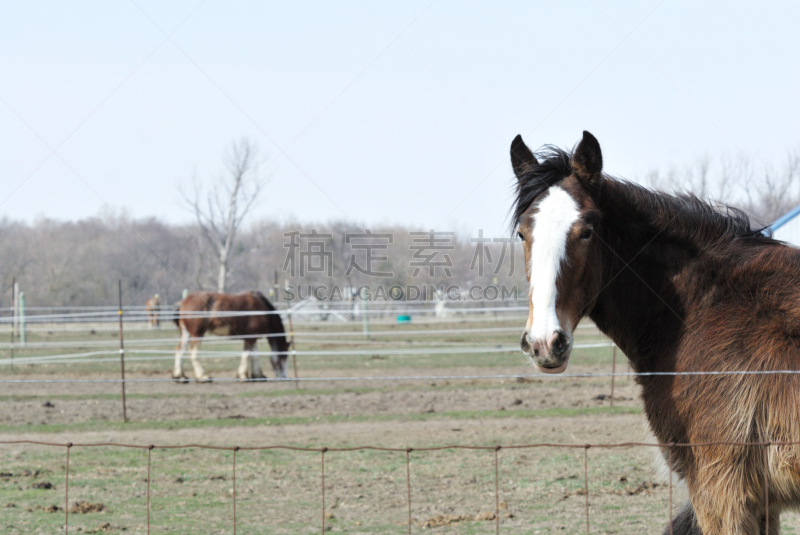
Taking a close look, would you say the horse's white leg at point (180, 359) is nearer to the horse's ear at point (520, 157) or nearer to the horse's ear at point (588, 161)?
the horse's ear at point (520, 157)

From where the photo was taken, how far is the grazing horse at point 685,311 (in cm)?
262

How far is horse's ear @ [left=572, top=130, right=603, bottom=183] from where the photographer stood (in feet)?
9.52

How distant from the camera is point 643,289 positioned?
3004 millimetres

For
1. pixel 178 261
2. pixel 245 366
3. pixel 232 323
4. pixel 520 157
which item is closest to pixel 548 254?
pixel 520 157

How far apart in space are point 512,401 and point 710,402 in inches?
316

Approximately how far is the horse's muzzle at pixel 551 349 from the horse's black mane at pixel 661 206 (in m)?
0.68

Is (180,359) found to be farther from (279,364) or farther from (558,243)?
(558,243)

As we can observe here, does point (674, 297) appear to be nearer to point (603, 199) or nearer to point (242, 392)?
point (603, 199)

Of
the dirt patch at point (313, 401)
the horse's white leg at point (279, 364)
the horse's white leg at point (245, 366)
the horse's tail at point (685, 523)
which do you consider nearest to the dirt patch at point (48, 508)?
the dirt patch at point (313, 401)

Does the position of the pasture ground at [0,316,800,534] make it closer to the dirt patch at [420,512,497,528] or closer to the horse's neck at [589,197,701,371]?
the dirt patch at [420,512,497,528]

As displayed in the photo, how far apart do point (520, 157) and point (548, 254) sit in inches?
27.0

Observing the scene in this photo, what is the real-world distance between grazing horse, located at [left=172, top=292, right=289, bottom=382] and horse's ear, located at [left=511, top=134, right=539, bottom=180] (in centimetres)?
1198

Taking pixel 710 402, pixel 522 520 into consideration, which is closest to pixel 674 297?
pixel 710 402

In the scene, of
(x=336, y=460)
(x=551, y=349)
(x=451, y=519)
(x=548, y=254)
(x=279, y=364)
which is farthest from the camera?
(x=279, y=364)
